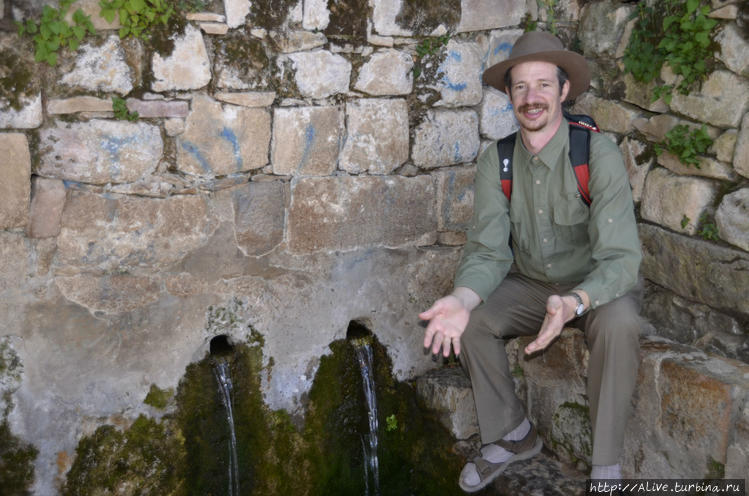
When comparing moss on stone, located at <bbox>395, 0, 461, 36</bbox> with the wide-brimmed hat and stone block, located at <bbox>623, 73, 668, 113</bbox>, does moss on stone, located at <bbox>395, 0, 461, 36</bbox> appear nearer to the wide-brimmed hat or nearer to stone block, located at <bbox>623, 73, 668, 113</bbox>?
the wide-brimmed hat

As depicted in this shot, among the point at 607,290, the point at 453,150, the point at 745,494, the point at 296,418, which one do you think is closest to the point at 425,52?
the point at 453,150

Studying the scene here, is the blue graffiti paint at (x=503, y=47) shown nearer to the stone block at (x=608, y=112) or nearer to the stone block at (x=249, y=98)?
the stone block at (x=608, y=112)

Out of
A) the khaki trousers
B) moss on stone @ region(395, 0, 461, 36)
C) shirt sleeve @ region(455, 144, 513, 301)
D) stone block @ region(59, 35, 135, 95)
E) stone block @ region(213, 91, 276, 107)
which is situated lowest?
the khaki trousers

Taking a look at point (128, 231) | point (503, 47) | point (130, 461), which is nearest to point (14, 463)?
point (130, 461)

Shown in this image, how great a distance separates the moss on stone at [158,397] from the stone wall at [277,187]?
0.12ft

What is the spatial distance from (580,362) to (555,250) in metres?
0.46

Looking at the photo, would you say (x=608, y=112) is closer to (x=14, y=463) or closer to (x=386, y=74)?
(x=386, y=74)

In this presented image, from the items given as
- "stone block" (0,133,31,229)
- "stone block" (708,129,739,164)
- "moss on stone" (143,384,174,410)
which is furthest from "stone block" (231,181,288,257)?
"stone block" (708,129,739,164)

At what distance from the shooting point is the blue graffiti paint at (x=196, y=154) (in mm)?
2684

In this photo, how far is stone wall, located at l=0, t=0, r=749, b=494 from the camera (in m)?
2.52

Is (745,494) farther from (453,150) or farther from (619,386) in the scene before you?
(453,150)

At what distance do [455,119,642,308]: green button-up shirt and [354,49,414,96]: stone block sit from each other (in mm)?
482

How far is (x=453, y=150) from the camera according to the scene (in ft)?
10.6

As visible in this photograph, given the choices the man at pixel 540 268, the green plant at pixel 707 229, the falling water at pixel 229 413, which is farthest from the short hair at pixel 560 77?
the falling water at pixel 229 413
